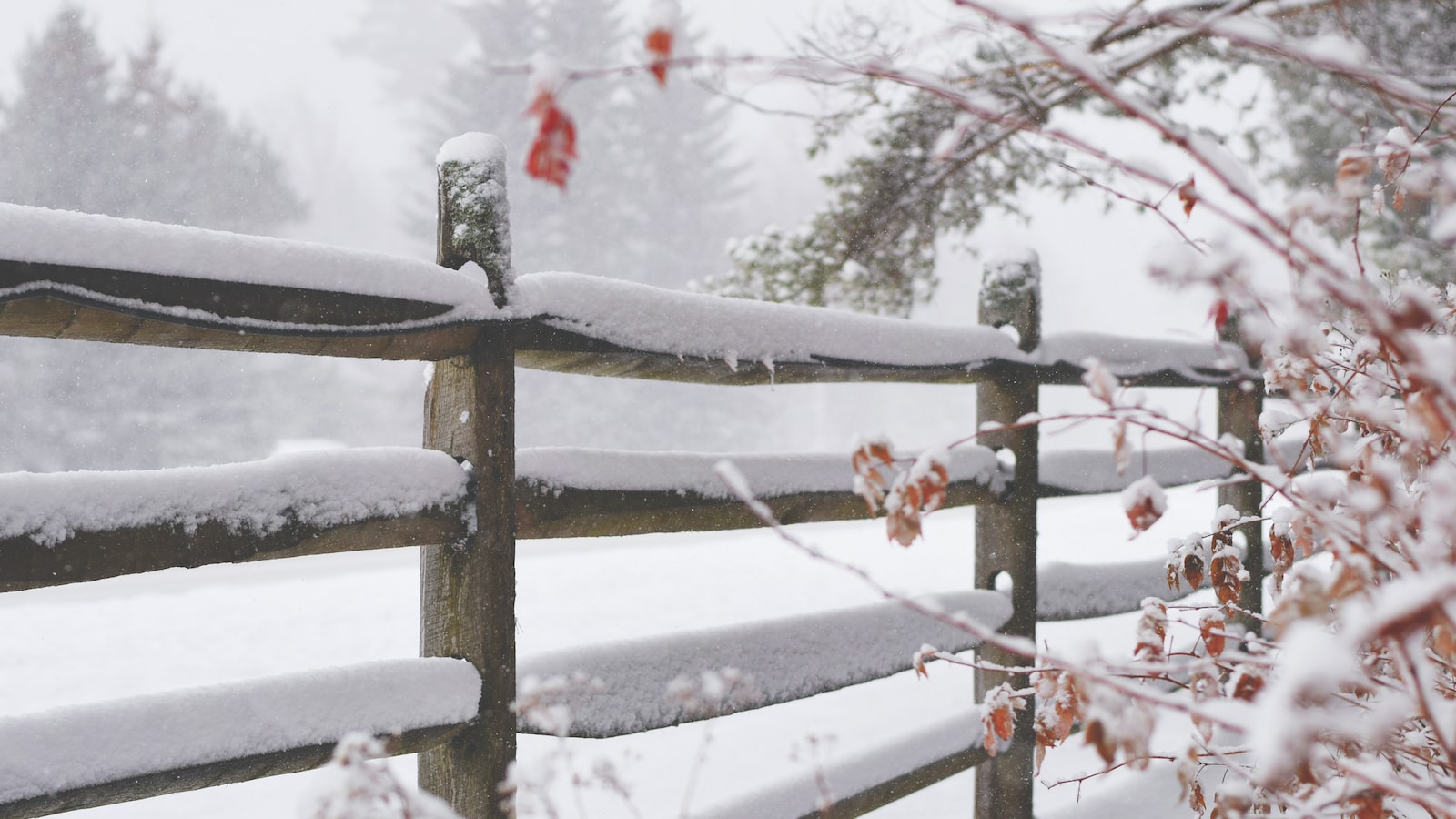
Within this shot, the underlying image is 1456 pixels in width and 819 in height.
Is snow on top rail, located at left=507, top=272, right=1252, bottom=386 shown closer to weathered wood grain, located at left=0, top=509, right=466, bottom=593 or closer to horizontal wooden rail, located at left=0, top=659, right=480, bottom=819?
weathered wood grain, located at left=0, top=509, right=466, bottom=593

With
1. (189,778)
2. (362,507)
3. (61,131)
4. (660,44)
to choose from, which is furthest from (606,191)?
(660,44)

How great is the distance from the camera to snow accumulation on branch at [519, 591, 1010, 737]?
5.99 ft

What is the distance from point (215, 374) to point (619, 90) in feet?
44.9

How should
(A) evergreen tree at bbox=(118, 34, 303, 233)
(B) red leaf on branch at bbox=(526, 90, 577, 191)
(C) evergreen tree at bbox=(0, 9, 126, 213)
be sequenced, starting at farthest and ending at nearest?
(A) evergreen tree at bbox=(118, 34, 303, 233) → (C) evergreen tree at bbox=(0, 9, 126, 213) → (B) red leaf on branch at bbox=(526, 90, 577, 191)

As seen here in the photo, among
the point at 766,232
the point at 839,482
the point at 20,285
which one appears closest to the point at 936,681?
the point at 766,232

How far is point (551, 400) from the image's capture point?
24.2 m

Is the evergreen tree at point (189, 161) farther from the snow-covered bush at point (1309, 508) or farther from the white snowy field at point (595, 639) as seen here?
the snow-covered bush at point (1309, 508)

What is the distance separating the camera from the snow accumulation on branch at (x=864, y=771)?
214 cm

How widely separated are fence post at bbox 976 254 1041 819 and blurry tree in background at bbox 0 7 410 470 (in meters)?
18.8

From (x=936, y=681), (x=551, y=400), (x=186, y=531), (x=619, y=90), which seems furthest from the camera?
(x=619, y=90)

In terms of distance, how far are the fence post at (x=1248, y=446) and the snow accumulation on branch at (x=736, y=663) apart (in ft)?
5.64

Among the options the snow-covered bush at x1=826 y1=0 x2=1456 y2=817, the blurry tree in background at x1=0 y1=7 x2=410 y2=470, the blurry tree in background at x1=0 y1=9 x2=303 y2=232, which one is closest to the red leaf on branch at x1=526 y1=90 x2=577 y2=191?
the snow-covered bush at x1=826 y1=0 x2=1456 y2=817

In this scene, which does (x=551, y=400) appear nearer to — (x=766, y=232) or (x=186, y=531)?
(x=766, y=232)

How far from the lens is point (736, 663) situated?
83.5 inches
